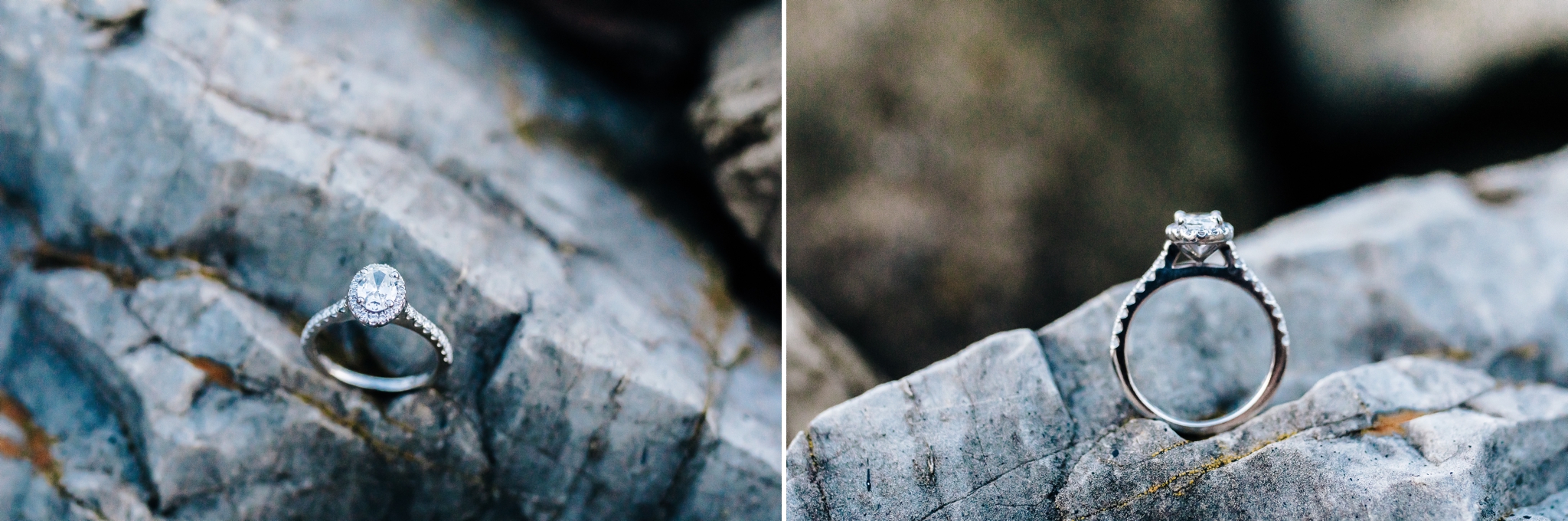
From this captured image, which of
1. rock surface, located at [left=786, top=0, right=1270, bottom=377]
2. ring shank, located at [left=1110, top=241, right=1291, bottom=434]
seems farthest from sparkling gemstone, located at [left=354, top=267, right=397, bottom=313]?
ring shank, located at [left=1110, top=241, right=1291, bottom=434]

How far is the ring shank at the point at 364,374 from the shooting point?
202 centimetres

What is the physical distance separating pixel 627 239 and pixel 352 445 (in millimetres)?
946

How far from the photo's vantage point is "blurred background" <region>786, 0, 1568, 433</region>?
3.14 m

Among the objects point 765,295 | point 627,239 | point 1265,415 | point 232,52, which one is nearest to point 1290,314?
point 1265,415

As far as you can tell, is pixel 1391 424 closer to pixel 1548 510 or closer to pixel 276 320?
pixel 1548 510

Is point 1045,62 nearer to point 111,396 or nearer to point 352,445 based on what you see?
point 352,445

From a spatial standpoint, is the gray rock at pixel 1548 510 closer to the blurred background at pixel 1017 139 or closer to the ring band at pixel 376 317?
the blurred background at pixel 1017 139

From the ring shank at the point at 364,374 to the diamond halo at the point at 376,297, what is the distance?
2 cm

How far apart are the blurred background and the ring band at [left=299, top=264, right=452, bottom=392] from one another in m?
1.17

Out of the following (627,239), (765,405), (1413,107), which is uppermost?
(1413,107)

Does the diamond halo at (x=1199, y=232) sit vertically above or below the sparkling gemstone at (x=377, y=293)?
above

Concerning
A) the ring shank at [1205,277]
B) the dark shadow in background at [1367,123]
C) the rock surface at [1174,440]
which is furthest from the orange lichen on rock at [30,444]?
the dark shadow in background at [1367,123]

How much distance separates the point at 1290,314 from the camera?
8.02ft

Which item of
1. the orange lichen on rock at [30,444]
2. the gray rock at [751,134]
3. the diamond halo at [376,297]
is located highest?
the gray rock at [751,134]
